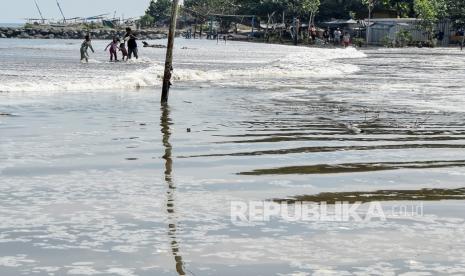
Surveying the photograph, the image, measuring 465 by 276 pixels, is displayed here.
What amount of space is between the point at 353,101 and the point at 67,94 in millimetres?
7652

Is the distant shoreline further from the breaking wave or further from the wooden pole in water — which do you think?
the wooden pole in water

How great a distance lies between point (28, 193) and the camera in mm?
7879

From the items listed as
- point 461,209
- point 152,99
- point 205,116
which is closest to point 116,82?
point 152,99

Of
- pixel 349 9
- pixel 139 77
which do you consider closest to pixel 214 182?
pixel 139 77

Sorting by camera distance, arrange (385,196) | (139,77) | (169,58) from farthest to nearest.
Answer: (139,77)
(169,58)
(385,196)

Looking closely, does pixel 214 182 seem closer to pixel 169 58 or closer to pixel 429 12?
pixel 169 58

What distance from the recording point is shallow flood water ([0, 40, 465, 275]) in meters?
5.67

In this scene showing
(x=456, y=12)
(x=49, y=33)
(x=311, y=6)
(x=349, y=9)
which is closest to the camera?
(x=456, y=12)

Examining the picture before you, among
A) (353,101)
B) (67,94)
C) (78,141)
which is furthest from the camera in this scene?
(67,94)

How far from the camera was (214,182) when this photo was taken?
859cm

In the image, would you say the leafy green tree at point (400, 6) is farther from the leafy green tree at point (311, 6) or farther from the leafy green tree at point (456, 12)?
the leafy green tree at point (456, 12)

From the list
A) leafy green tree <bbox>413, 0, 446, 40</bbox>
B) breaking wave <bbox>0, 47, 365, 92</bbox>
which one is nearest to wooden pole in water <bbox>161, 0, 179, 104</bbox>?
breaking wave <bbox>0, 47, 365, 92</bbox>

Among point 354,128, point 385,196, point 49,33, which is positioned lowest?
point 49,33

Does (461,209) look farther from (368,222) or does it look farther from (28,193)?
(28,193)
